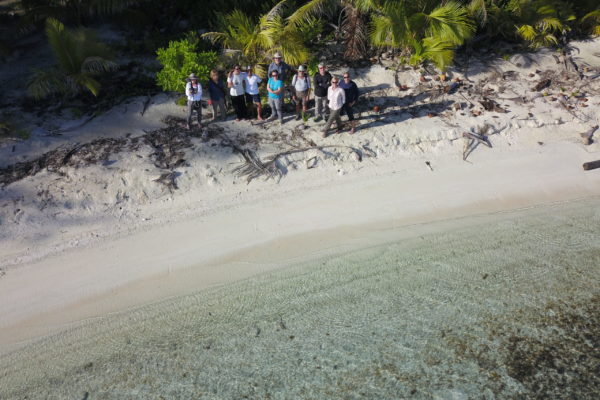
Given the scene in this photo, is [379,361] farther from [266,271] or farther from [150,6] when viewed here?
[150,6]

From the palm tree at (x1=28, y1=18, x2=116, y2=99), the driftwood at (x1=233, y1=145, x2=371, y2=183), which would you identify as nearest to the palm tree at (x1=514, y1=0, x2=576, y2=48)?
the driftwood at (x1=233, y1=145, x2=371, y2=183)

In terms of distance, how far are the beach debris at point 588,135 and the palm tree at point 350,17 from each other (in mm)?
6285

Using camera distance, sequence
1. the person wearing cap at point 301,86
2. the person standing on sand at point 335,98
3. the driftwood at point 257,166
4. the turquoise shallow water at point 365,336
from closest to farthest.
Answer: the turquoise shallow water at point 365,336, the driftwood at point 257,166, the person standing on sand at point 335,98, the person wearing cap at point 301,86

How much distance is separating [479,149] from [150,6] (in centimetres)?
1093

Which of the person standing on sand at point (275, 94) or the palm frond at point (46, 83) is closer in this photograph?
the person standing on sand at point (275, 94)

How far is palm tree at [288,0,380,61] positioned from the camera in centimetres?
1059

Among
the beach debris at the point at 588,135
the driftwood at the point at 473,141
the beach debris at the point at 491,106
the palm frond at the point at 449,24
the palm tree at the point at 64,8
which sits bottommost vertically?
the beach debris at the point at 588,135

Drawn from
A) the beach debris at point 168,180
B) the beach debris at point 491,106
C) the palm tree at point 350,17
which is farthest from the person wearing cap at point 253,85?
the beach debris at point 491,106

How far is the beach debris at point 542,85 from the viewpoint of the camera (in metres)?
11.7

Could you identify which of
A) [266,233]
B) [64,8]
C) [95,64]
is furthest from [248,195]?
[64,8]

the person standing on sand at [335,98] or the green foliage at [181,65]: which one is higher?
the green foliage at [181,65]

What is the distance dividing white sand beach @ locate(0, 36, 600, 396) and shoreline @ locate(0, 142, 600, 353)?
0.03 m

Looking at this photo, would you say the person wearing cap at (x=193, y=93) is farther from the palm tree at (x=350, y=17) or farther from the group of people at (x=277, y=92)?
the palm tree at (x=350, y=17)

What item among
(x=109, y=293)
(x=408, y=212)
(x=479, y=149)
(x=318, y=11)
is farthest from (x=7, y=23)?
(x=479, y=149)
